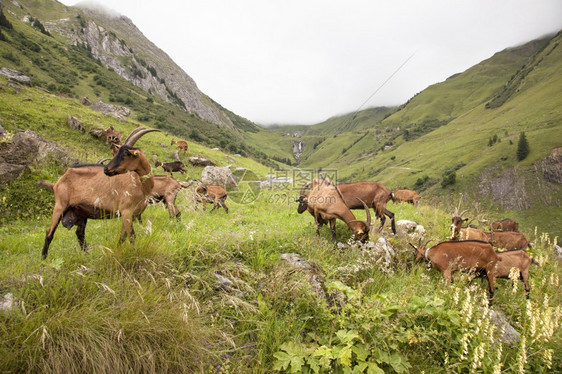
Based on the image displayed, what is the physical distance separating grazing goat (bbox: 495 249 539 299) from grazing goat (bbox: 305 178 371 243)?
353 centimetres

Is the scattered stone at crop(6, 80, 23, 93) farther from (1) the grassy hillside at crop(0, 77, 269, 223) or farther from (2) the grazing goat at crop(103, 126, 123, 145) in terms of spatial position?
(2) the grazing goat at crop(103, 126, 123, 145)

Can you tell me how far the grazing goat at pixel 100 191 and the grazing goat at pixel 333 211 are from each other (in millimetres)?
5426

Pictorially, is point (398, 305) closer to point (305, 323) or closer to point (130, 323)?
point (305, 323)

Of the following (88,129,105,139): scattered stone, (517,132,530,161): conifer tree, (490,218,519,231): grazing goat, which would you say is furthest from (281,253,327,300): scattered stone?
(517,132,530,161): conifer tree

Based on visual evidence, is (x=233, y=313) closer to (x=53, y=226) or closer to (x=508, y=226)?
(x=53, y=226)

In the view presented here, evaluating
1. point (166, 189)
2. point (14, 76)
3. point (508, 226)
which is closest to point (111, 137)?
point (166, 189)

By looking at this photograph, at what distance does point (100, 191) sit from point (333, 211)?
6411mm

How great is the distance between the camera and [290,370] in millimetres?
3193

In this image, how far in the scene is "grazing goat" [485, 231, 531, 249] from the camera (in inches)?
385

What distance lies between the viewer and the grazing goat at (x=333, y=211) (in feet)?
25.5

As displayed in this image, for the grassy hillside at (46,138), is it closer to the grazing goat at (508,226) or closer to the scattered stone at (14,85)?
the scattered stone at (14,85)

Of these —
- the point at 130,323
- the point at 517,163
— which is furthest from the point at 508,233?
the point at 517,163

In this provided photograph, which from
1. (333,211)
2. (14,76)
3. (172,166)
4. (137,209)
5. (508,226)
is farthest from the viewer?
(14,76)

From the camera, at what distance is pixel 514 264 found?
7047mm
